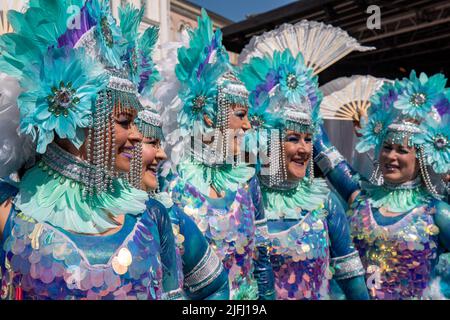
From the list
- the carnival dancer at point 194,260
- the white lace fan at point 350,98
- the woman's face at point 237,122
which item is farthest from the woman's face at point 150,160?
the white lace fan at point 350,98

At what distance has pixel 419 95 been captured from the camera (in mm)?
3410

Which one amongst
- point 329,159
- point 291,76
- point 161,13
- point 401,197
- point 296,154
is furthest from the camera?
point 161,13

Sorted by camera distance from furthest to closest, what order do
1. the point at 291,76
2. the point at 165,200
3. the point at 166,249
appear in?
1. the point at 291,76
2. the point at 165,200
3. the point at 166,249

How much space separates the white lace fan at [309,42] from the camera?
11.8 ft

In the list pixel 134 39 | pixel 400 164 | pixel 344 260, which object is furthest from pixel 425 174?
pixel 134 39

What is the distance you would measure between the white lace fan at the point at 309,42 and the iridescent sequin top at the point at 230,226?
143 cm

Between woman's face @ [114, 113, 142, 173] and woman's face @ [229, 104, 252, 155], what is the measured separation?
3.08ft

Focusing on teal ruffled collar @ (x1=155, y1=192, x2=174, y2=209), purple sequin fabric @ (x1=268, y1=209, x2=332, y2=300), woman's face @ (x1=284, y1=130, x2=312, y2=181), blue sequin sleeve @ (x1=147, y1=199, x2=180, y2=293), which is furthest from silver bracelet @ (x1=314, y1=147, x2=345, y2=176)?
blue sequin sleeve @ (x1=147, y1=199, x2=180, y2=293)

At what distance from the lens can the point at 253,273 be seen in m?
2.52

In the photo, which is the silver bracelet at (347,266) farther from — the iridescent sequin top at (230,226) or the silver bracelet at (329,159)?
the silver bracelet at (329,159)

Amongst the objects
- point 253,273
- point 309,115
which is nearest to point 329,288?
point 253,273

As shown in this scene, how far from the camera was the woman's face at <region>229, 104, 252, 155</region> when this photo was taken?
8.37ft

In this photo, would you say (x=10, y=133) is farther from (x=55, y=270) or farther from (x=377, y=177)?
(x=377, y=177)

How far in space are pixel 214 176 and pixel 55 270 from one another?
3.75ft
